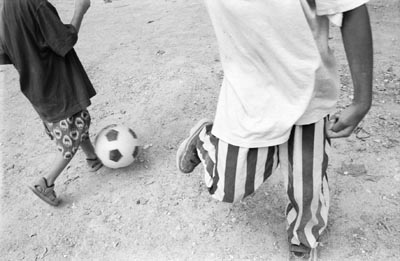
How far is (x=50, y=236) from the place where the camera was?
223 centimetres

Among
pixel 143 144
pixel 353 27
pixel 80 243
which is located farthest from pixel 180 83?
pixel 353 27

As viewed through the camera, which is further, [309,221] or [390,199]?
[390,199]

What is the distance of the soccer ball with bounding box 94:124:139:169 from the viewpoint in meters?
2.44

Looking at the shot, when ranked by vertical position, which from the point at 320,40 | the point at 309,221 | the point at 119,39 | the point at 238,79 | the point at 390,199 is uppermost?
the point at 320,40

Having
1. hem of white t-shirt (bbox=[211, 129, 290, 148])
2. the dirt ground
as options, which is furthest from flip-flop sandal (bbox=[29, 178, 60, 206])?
hem of white t-shirt (bbox=[211, 129, 290, 148])

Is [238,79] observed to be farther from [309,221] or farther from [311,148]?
[309,221]

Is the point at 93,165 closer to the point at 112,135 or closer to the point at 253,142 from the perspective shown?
the point at 112,135

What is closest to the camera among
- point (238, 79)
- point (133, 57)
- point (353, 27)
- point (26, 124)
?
point (353, 27)

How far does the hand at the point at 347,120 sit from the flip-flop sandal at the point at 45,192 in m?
1.69

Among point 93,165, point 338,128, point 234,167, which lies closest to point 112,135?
point 93,165

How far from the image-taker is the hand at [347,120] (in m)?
1.45

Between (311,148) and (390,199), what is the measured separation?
84 cm

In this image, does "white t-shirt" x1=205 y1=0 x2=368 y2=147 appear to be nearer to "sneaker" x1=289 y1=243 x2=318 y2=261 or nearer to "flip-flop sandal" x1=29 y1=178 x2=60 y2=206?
"sneaker" x1=289 y1=243 x2=318 y2=261

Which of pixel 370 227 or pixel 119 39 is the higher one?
pixel 370 227
